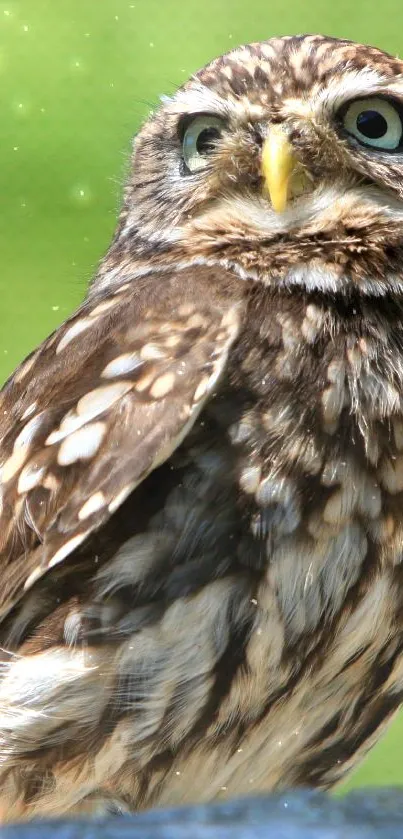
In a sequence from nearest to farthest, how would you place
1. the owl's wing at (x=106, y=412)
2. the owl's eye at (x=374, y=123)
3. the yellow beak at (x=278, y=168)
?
the owl's wing at (x=106, y=412), the yellow beak at (x=278, y=168), the owl's eye at (x=374, y=123)

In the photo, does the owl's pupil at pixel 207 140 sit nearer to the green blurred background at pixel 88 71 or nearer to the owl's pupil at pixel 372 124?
the owl's pupil at pixel 372 124

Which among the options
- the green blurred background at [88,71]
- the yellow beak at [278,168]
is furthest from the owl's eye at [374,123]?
the green blurred background at [88,71]

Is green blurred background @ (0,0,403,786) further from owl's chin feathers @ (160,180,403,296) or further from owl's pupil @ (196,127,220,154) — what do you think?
owl's chin feathers @ (160,180,403,296)

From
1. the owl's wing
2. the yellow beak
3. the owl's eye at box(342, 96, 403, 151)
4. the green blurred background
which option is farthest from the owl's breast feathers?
the green blurred background

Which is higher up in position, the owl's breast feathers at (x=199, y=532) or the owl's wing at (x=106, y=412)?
the owl's wing at (x=106, y=412)

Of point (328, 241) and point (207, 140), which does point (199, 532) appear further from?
point (207, 140)

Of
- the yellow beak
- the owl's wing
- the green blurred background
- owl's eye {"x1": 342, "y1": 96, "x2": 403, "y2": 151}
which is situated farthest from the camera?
the green blurred background

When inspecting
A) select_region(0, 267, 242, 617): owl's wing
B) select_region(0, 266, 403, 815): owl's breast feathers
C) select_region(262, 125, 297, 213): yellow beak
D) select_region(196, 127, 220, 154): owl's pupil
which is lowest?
select_region(0, 266, 403, 815): owl's breast feathers
